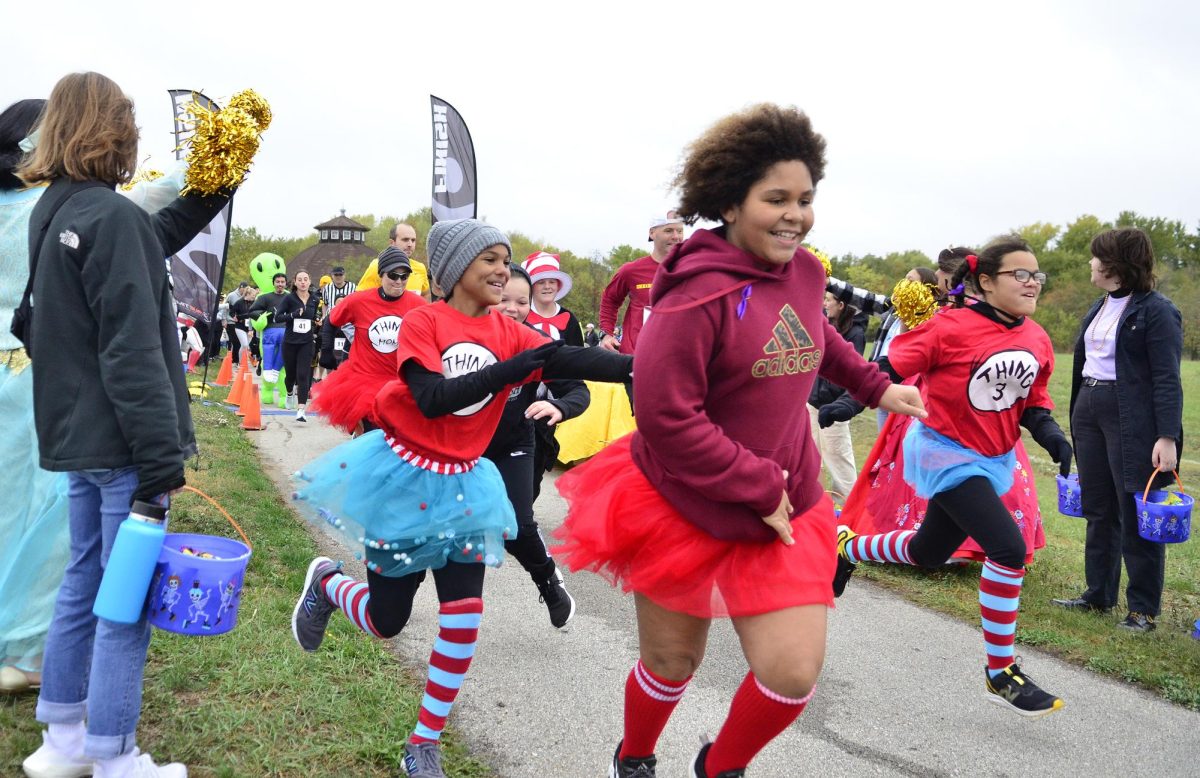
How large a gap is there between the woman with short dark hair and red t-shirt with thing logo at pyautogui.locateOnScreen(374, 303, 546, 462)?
402 centimetres

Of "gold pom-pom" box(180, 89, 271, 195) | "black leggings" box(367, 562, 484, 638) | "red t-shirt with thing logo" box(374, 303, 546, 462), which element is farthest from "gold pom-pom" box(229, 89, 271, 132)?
"black leggings" box(367, 562, 484, 638)

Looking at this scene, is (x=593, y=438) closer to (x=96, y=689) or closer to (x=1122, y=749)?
(x=1122, y=749)

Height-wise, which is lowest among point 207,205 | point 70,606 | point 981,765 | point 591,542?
point 981,765

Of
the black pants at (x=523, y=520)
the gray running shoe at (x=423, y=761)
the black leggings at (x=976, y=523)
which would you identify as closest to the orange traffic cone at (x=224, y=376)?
the black pants at (x=523, y=520)

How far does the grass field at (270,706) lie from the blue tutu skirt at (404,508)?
64 cm

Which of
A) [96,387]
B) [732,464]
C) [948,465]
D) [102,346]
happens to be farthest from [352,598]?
[948,465]

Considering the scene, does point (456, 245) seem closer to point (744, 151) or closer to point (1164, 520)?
point (744, 151)

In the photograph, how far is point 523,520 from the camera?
5004mm

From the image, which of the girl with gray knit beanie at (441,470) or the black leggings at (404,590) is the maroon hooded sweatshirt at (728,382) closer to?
the girl with gray knit beanie at (441,470)

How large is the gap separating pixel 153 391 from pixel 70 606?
2.87 ft

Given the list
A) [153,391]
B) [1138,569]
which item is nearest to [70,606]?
[153,391]

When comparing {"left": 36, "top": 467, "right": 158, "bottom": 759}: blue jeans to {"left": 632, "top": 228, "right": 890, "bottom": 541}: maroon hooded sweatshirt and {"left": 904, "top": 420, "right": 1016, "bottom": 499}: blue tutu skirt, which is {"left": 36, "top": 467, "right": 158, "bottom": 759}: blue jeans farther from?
{"left": 904, "top": 420, "right": 1016, "bottom": 499}: blue tutu skirt

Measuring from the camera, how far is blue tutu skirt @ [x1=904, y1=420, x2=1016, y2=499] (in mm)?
4441

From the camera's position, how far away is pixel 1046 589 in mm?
6426
